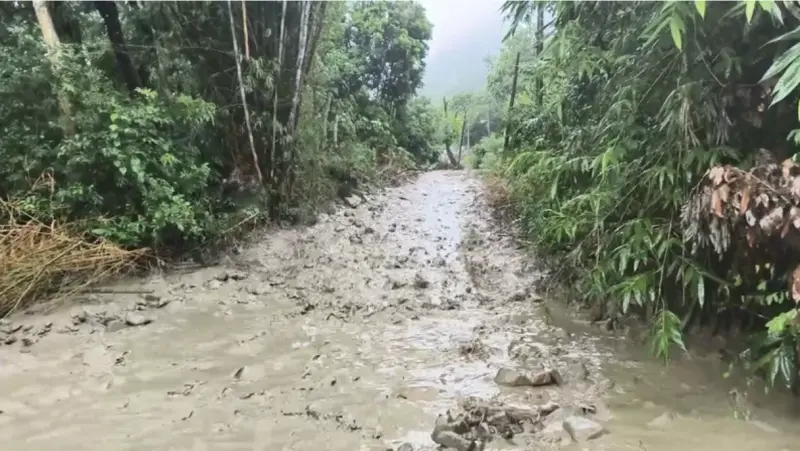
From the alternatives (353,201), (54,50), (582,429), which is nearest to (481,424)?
(582,429)

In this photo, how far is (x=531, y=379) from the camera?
271 centimetres

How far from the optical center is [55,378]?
9.75 feet

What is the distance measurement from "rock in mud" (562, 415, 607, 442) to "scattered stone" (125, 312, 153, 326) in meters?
2.60

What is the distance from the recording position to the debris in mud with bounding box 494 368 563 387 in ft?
8.90

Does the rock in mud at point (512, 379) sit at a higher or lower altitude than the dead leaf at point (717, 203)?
lower

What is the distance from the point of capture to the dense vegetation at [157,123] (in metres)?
4.13

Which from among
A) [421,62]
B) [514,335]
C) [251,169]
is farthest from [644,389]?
[421,62]

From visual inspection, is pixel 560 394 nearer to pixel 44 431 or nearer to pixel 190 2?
pixel 44 431

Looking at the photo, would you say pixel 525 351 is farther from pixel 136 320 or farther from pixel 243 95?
pixel 243 95

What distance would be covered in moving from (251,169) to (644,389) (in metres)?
4.24

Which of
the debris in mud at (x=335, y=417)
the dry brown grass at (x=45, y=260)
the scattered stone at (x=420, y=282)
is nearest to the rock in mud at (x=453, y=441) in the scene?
the debris in mud at (x=335, y=417)

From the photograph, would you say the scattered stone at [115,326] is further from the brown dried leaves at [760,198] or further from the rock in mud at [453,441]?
the brown dried leaves at [760,198]

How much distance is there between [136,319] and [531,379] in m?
2.41

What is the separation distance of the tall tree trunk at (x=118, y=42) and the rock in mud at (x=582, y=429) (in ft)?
14.7
